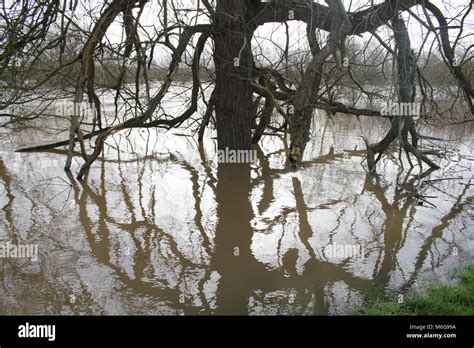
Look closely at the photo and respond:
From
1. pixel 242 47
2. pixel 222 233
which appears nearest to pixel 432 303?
pixel 222 233

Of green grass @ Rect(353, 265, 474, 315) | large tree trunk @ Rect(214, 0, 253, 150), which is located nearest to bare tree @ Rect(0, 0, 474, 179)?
large tree trunk @ Rect(214, 0, 253, 150)

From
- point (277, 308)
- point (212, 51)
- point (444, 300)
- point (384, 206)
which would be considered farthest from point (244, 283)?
point (212, 51)

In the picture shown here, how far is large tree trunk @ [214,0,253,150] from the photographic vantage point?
9748mm

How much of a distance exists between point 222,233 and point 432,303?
9.73ft

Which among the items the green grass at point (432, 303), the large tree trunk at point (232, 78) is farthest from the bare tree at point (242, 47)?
the green grass at point (432, 303)

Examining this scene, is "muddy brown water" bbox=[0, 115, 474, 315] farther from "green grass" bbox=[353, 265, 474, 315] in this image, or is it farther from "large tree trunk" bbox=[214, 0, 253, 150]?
"large tree trunk" bbox=[214, 0, 253, 150]

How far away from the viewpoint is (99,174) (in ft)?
31.9

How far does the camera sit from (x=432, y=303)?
4.68 meters

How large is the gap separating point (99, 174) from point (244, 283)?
549cm

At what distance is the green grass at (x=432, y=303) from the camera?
455 cm

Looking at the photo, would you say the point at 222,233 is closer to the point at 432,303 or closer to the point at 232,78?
the point at 432,303

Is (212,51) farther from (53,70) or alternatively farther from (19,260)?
(19,260)

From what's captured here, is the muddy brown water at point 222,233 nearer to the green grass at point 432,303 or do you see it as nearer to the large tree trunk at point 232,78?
the green grass at point 432,303

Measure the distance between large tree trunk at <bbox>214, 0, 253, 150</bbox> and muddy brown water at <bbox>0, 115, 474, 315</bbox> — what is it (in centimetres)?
84
